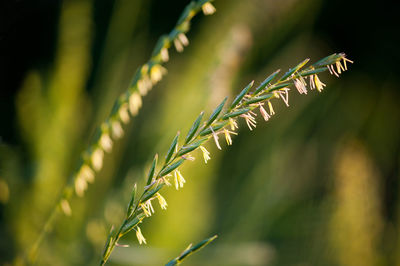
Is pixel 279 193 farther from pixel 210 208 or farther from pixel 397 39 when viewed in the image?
pixel 397 39

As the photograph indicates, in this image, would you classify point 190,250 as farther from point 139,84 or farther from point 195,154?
point 195,154

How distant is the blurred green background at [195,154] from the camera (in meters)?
0.37

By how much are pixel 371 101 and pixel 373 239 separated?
0.44 metres

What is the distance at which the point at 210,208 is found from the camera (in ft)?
1.67

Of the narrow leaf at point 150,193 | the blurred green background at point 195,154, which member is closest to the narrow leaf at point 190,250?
the narrow leaf at point 150,193

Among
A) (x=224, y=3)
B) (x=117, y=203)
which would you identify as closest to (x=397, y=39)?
(x=224, y=3)

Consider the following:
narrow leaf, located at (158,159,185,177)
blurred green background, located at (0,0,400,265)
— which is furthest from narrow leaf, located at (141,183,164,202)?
blurred green background, located at (0,0,400,265)

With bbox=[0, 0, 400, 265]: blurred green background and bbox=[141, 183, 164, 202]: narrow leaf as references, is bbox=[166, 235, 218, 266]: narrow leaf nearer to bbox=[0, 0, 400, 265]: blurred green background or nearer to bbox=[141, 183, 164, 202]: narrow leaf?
bbox=[141, 183, 164, 202]: narrow leaf

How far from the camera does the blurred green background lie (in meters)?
0.37

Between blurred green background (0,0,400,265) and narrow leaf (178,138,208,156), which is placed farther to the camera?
blurred green background (0,0,400,265)

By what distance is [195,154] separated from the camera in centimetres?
40

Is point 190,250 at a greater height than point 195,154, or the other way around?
point 195,154

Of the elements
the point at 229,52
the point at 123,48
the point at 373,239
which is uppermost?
the point at 123,48

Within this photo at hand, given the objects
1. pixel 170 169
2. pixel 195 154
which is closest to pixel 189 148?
pixel 170 169
